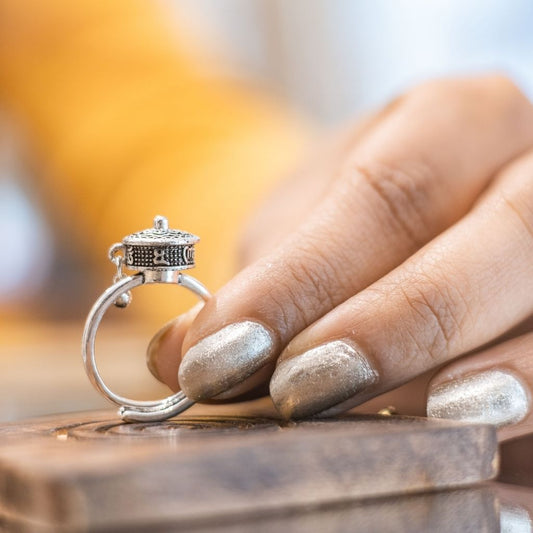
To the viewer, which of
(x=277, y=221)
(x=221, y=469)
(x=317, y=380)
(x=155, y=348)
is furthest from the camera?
(x=277, y=221)

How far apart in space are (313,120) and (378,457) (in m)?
2.05

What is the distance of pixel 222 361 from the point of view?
21.6 inches

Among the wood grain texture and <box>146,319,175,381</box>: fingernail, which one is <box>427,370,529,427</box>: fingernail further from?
<box>146,319,175,381</box>: fingernail

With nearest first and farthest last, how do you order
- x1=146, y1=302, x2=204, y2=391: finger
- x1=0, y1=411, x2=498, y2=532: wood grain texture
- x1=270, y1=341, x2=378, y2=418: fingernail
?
x1=0, y1=411, x2=498, y2=532: wood grain texture
x1=270, y1=341, x2=378, y2=418: fingernail
x1=146, y1=302, x2=204, y2=391: finger

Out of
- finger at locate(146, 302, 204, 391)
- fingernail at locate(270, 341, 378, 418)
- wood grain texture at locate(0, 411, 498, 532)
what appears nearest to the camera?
wood grain texture at locate(0, 411, 498, 532)

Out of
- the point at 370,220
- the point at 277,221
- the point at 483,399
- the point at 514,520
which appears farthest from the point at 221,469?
the point at 277,221

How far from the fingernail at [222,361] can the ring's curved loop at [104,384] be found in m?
0.03

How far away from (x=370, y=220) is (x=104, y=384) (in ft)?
0.90

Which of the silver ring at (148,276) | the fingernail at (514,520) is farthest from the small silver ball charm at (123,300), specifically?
the fingernail at (514,520)

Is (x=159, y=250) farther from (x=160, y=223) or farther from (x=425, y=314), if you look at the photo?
(x=425, y=314)

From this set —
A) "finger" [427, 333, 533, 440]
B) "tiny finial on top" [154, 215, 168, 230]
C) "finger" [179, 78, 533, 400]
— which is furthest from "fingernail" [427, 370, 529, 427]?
"tiny finial on top" [154, 215, 168, 230]

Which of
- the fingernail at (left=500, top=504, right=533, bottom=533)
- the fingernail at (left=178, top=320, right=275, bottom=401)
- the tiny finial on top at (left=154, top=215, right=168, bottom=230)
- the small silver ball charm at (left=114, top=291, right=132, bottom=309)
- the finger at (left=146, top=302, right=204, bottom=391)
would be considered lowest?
the fingernail at (left=500, top=504, right=533, bottom=533)

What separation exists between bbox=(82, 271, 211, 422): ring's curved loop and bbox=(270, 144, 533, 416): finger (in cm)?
8

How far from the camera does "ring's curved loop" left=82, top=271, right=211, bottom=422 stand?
0.57m
